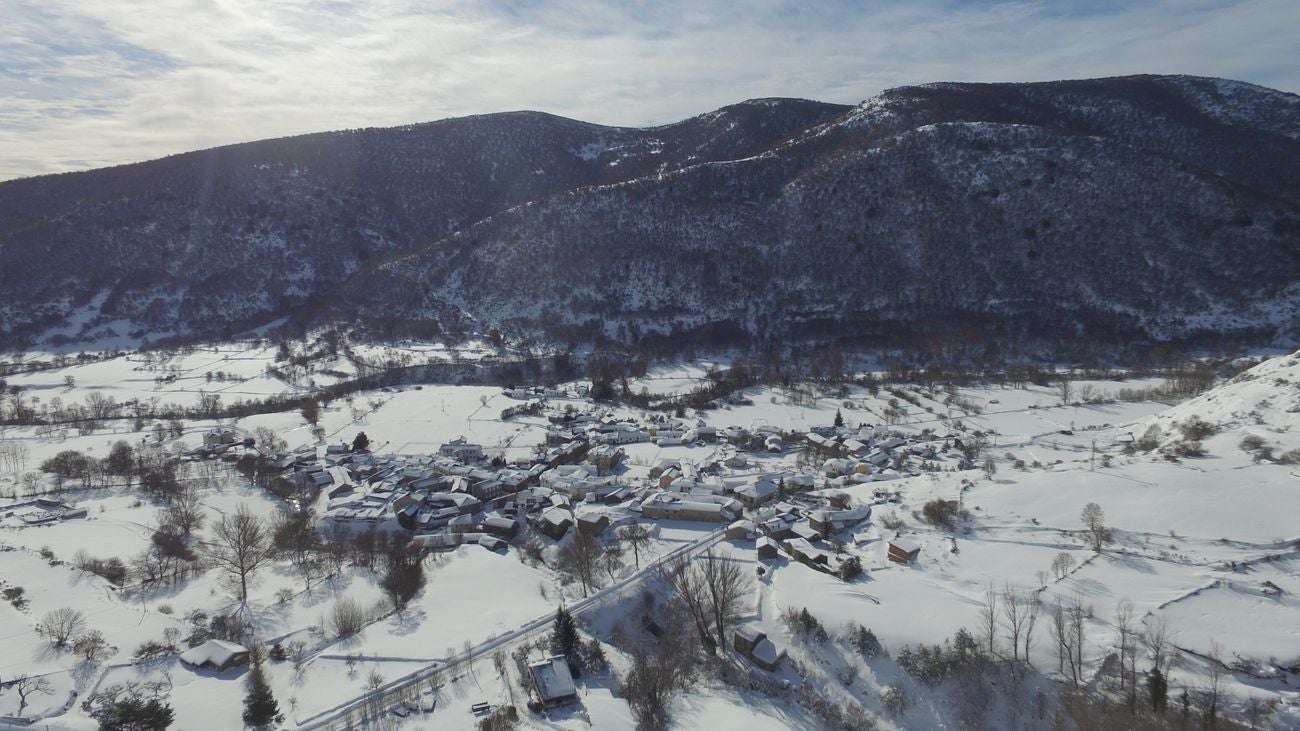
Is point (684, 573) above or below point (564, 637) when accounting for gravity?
below

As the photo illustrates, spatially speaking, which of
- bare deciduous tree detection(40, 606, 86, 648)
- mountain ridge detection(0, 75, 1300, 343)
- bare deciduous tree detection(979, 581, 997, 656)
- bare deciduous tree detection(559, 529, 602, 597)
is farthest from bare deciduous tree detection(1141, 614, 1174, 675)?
mountain ridge detection(0, 75, 1300, 343)

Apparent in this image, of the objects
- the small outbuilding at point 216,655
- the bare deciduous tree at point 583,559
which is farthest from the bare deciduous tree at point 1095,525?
the small outbuilding at point 216,655

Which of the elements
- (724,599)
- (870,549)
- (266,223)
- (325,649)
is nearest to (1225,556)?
(870,549)

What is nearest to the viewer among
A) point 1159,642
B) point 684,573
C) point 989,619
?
point 1159,642

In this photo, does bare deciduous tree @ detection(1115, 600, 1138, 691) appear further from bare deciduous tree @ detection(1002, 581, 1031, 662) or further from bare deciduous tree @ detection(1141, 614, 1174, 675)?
bare deciduous tree @ detection(1002, 581, 1031, 662)

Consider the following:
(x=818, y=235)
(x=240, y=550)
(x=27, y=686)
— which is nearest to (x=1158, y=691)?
(x=27, y=686)

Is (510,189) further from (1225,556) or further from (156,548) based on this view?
(1225,556)

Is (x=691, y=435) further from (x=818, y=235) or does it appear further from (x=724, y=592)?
(x=818, y=235)
